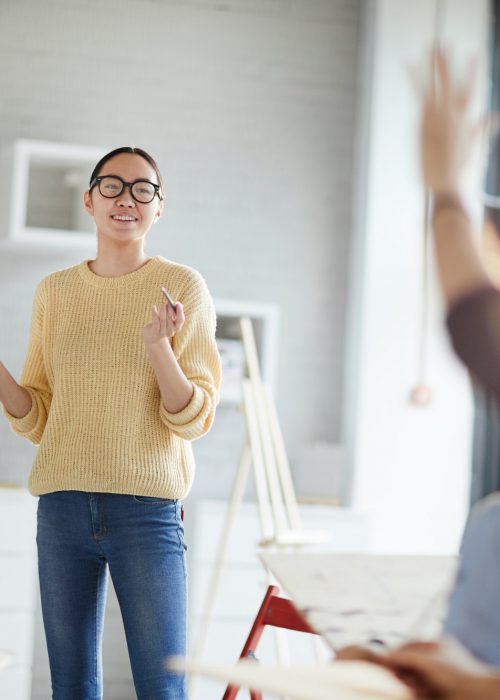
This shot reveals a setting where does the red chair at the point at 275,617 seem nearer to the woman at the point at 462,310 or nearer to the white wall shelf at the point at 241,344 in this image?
the woman at the point at 462,310

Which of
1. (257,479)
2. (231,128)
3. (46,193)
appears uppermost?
(231,128)

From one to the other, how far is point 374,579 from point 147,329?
629mm

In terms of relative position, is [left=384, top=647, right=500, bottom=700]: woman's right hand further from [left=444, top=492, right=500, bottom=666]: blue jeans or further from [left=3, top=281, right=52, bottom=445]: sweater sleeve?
[left=3, top=281, right=52, bottom=445]: sweater sleeve

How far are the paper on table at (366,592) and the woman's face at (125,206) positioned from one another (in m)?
0.76

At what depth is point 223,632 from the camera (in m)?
3.54

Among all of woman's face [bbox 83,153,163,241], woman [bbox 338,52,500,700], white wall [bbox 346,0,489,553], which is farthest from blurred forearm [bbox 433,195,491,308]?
white wall [bbox 346,0,489,553]

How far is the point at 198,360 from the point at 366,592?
0.70m

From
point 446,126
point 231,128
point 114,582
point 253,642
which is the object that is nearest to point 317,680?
point 446,126

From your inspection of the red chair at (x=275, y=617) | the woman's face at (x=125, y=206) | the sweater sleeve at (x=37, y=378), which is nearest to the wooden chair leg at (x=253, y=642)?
the red chair at (x=275, y=617)

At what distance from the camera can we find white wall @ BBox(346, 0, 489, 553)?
4.03m

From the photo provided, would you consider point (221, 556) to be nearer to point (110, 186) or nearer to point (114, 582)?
point (114, 582)

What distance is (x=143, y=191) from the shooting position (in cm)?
203

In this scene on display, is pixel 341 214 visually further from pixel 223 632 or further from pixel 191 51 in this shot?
pixel 223 632

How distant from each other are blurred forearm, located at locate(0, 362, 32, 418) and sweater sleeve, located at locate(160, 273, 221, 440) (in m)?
0.30
